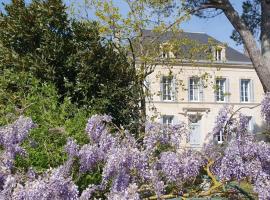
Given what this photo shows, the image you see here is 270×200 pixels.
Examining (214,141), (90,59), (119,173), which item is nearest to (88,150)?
(119,173)

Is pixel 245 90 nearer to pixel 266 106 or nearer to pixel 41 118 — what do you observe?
pixel 41 118

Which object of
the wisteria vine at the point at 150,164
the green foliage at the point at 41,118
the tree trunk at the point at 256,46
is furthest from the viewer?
the tree trunk at the point at 256,46

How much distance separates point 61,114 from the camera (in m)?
7.72

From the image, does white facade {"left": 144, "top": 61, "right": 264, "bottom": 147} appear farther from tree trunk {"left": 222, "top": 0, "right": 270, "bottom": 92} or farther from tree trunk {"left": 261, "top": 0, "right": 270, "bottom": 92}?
tree trunk {"left": 261, "top": 0, "right": 270, "bottom": 92}

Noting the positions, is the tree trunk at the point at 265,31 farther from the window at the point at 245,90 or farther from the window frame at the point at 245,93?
the window at the point at 245,90

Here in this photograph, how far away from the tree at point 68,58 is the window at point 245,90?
26297mm

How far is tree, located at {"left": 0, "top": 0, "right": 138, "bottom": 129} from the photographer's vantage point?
10188mm

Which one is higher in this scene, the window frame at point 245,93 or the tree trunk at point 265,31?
the window frame at point 245,93

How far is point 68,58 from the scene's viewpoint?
411 inches

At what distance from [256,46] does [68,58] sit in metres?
4.45

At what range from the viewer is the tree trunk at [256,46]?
11547mm

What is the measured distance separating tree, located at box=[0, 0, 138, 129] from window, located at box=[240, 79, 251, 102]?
86.3 feet

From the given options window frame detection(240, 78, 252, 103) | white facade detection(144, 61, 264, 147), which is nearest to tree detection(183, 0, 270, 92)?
white facade detection(144, 61, 264, 147)

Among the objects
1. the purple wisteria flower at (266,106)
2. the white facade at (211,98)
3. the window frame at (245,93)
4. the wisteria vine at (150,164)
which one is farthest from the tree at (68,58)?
the window frame at (245,93)
